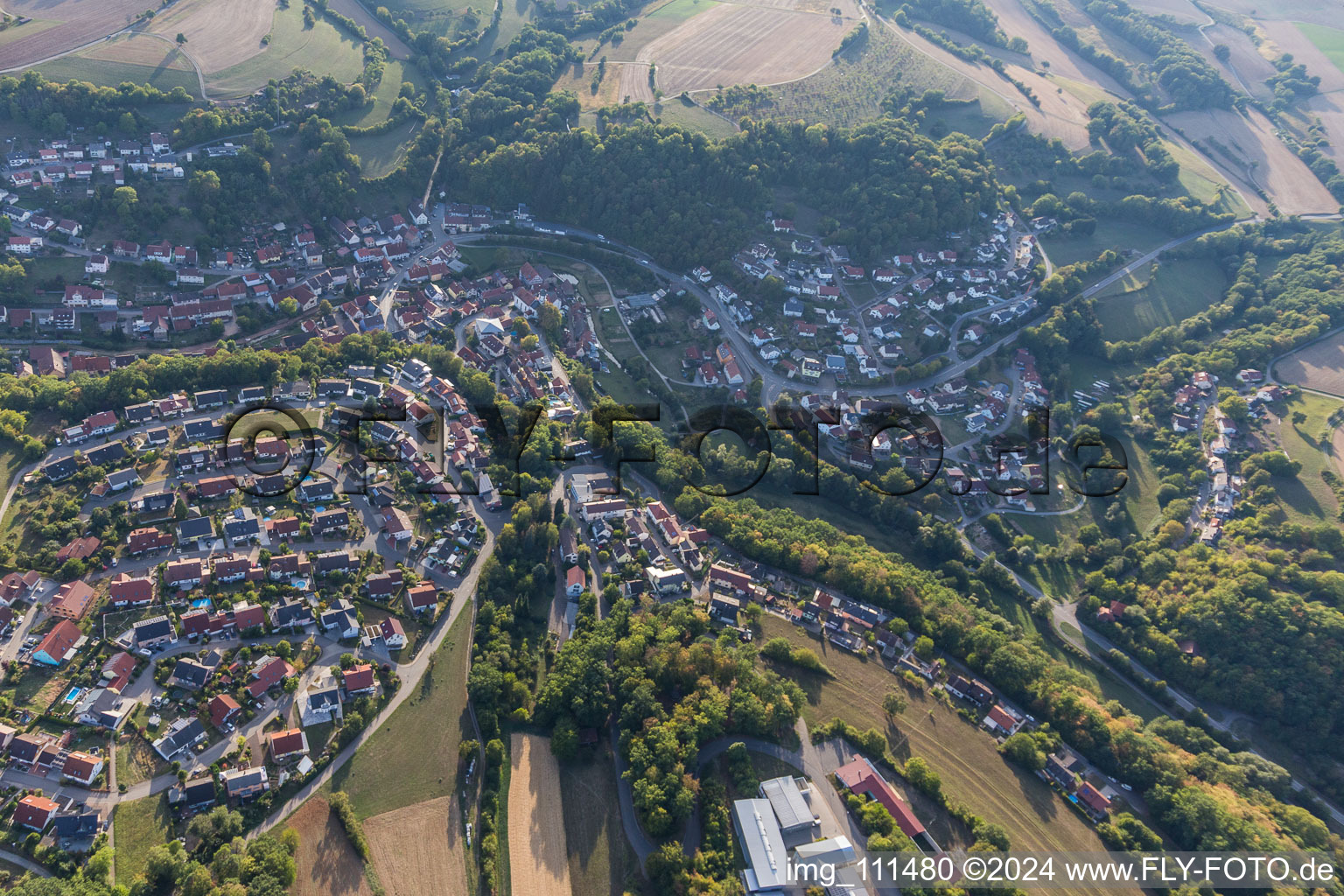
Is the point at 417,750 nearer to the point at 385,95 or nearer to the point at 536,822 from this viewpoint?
the point at 536,822

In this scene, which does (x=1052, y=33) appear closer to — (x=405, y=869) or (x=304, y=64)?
(x=304, y=64)

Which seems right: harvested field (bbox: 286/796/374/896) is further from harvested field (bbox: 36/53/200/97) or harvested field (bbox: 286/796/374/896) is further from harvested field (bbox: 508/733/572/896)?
harvested field (bbox: 36/53/200/97)

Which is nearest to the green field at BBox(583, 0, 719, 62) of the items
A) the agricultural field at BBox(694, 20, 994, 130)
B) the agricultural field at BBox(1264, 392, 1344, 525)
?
the agricultural field at BBox(694, 20, 994, 130)

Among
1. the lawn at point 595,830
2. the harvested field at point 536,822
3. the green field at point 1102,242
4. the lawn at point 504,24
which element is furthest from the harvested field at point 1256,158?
the harvested field at point 536,822

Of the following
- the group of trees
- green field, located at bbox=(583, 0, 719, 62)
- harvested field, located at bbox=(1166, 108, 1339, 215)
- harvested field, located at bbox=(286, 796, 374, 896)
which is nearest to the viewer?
harvested field, located at bbox=(286, 796, 374, 896)

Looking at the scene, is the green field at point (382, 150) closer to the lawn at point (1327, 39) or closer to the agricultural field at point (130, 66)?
the agricultural field at point (130, 66)
